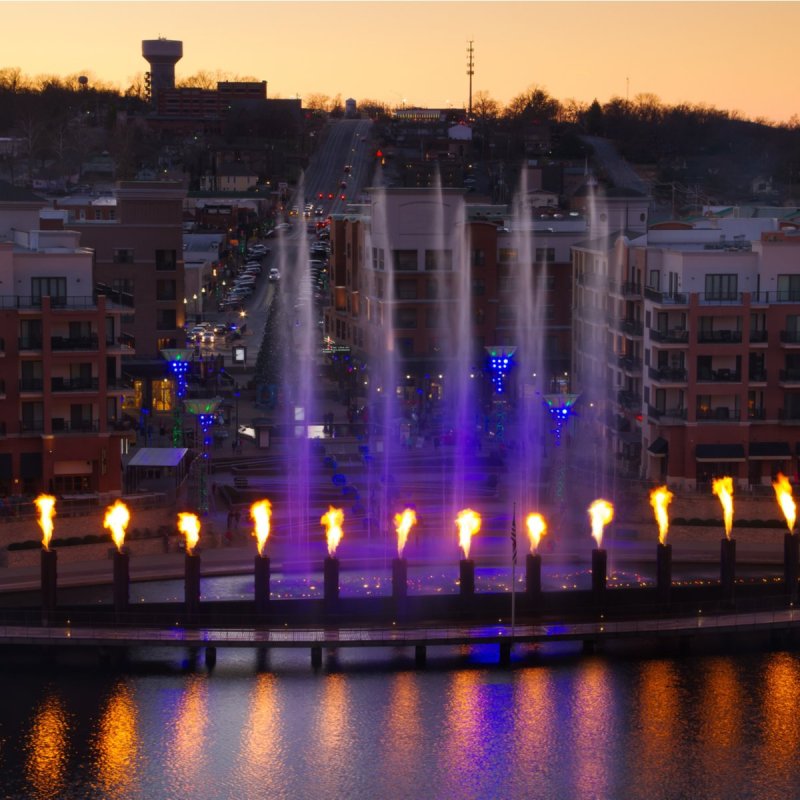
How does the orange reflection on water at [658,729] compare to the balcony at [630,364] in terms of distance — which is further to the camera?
the balcony at [630,364]

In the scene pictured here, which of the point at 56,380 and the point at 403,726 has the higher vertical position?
the point at 56,380

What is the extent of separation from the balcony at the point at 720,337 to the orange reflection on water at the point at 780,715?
12.6 m

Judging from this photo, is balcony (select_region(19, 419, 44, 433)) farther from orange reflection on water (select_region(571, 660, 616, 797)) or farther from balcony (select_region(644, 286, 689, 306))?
orange reflection on water (select_region(571, 660, 616, 797))

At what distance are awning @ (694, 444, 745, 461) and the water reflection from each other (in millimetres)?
15356

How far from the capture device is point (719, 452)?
42000mm

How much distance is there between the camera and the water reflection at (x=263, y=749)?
25.7 m

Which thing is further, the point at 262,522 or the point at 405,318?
the point at 405,318

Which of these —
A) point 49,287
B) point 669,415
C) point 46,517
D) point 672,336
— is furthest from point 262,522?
point 672,336

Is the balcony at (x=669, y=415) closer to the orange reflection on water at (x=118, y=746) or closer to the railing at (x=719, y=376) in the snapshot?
the railing at (x=719, y=376)

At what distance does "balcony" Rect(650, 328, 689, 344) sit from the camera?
1683 inches

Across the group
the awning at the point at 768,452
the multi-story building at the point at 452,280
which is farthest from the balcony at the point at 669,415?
the multi-story building at the point at 452,280

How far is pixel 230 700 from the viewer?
1134 inches

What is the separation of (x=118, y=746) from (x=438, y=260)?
108 feet

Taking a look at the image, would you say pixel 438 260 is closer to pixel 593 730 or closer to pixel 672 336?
pixel 672 336
